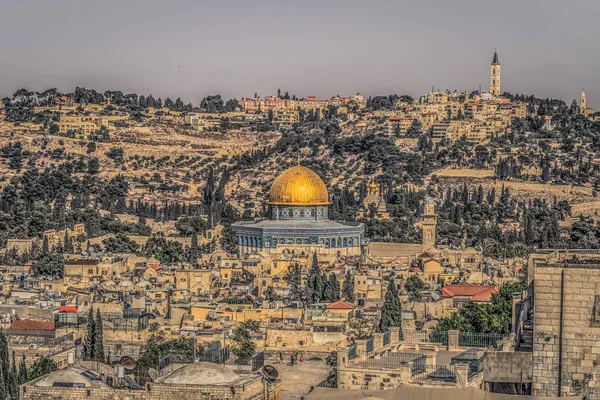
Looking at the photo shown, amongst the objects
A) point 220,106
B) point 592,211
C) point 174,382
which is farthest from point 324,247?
point 220,106

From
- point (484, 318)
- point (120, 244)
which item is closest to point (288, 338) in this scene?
point (484, 318)

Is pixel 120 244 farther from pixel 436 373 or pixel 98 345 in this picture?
pixel 436 373

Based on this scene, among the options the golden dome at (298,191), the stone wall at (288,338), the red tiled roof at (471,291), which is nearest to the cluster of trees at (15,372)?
the stone wall at (288,338)

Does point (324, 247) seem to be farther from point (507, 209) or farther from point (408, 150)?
point (408, 150)

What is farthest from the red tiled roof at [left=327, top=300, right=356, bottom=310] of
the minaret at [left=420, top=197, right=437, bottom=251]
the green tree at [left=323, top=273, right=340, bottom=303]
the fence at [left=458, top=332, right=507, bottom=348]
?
the minaret at [left=420, top=197, right=437, bottom=251]

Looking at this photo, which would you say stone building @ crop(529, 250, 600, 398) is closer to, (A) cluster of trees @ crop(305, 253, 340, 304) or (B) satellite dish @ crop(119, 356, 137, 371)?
(B) satellite dish @ crop(119, 356, 137, 371)

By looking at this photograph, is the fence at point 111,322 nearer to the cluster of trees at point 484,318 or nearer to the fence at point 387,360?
the cluster of trees at point 484,318
